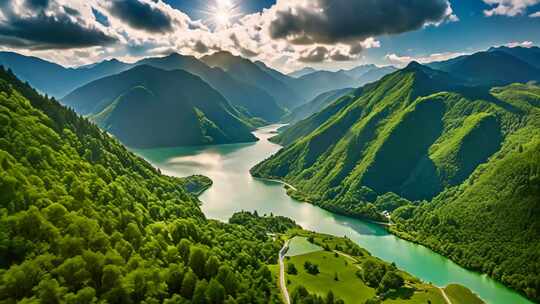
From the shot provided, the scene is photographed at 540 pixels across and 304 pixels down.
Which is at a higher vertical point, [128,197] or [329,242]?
[128,197]

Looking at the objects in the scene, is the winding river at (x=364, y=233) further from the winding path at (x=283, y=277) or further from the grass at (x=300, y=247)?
the winding path at (x=283, y=277)

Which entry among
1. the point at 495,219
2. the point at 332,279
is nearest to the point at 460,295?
the point at 332,279

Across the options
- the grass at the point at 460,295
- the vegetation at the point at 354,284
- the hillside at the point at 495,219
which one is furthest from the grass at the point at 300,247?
the hillside at the point at 495,219

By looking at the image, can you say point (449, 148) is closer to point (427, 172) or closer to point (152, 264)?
point (427, 172)

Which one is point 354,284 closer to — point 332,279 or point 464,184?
point 332,279

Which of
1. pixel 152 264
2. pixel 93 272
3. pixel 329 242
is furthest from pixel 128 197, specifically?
pixel 329 242

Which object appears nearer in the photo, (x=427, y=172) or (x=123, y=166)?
(x=123, y=166)
